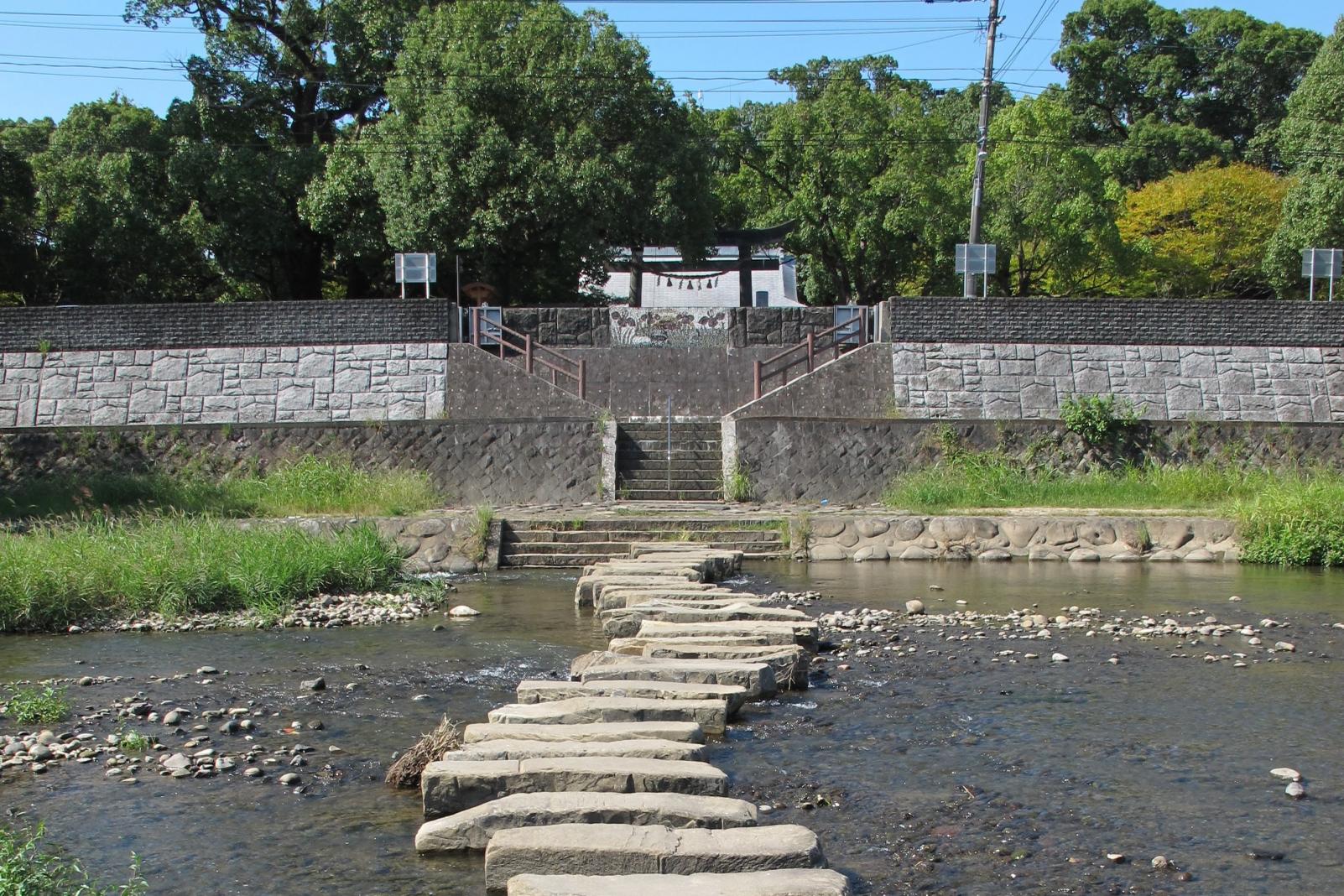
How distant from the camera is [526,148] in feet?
92.3

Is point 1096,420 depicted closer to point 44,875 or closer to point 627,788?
point 627,788

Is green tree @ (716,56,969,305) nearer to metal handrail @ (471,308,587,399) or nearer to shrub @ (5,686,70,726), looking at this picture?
metal handrail @ (471,308,587,399)

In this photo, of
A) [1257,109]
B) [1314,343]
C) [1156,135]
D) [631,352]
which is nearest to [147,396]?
[631,352]

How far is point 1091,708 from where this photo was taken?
8.12 meters

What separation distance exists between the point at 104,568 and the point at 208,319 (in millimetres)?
12637

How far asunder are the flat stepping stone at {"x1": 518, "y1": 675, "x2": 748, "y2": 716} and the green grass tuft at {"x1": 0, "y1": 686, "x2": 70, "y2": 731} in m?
2.87

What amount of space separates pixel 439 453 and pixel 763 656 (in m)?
11.1

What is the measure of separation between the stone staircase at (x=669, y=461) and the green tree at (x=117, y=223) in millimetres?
15311

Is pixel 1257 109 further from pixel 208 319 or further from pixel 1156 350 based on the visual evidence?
pixel 208 319

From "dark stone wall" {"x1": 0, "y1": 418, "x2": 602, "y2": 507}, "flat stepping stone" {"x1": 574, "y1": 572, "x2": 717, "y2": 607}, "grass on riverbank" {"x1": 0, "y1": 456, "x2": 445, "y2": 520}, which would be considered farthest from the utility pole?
"flat stepping stone" {"x1": 574, "y1": 572, "x2": 717, "y2": 607}

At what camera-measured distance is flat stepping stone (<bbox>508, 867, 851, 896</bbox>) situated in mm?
4469

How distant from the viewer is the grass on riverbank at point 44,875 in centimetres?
451

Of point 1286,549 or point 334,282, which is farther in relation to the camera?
point 334,282

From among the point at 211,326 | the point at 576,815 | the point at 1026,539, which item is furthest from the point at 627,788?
the point at 211,326
